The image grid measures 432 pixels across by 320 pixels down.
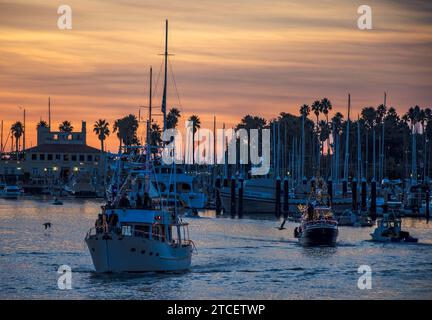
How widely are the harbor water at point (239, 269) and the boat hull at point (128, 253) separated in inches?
20.7

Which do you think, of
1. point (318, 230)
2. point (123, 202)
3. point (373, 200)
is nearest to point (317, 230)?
point (318, 230)

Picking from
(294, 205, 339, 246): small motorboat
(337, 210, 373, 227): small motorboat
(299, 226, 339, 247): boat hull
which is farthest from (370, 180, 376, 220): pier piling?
(299, 226, 339, 247): boat hull

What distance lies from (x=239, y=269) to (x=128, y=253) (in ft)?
43.6

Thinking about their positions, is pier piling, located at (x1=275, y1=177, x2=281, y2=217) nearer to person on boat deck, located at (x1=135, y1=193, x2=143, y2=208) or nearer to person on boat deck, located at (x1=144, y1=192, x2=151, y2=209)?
person on boat deck, located at (x1=144, y1=192, x2=151, y2=209)

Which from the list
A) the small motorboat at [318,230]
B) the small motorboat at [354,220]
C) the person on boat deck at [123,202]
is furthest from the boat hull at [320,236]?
the small motorboat at [354,220]

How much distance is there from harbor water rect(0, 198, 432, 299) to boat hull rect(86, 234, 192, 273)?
1.73ft

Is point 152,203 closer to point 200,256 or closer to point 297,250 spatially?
point 200,256

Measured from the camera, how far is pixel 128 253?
61.7 m

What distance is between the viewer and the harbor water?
61.1 meters

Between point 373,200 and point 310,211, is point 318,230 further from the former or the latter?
point 373,200

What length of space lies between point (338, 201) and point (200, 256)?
6332 centimetres

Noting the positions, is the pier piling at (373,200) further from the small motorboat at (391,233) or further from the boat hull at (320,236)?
the boat hull at (320,236)

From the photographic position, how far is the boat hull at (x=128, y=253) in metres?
61.1
